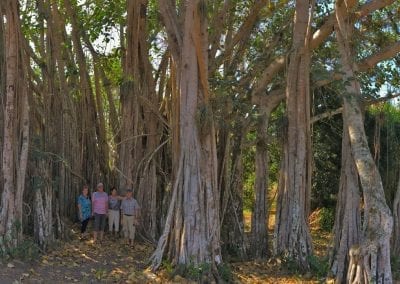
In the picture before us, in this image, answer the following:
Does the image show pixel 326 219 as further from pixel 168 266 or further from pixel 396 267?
pixel 168 266

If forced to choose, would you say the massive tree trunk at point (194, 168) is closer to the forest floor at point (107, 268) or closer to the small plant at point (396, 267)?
the forest floor at point (107, 268)

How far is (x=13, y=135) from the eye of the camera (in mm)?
9109

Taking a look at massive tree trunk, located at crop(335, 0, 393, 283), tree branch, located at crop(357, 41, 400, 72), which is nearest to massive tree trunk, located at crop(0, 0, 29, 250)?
massive tree trunk, located at crop(335, 0, 393, 283)

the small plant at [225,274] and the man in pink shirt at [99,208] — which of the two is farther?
the man in pink shirt at [99,208]

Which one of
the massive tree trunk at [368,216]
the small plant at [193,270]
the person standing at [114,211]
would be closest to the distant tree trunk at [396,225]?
the massive tree trunk at [368,216]

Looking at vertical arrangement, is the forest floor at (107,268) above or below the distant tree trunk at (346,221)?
below

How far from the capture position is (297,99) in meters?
10.5

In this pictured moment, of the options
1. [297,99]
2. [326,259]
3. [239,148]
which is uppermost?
[297,99]

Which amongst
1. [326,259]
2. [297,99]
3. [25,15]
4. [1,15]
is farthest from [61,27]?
[326,259]

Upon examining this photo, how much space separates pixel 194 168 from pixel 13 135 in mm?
2701

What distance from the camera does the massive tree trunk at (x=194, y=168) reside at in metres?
8.78

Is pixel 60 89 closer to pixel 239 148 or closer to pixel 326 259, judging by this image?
pixel 239 148

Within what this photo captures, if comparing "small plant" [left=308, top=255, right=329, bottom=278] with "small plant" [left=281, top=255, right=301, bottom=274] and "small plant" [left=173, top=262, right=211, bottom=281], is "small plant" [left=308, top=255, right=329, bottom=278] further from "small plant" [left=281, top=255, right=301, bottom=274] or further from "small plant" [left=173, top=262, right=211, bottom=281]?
"small plant" [left=173, top=262, right=211, bottom=281]

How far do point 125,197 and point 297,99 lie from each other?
356cm
